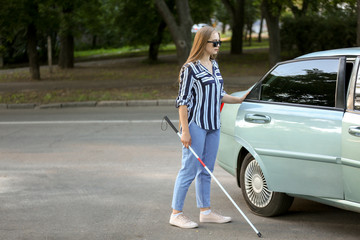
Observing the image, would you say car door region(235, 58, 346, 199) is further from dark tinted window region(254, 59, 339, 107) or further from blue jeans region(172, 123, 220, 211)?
blue jeans region(172, 123, 220, 211)

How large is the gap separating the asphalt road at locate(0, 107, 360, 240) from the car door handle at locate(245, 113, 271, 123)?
89 centimetres

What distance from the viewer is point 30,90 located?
17.7 metres

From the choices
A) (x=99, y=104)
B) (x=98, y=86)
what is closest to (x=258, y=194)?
(x=99, y=104)

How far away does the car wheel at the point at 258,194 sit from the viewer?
17.2 feet

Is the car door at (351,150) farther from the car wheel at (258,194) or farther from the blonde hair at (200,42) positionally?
the blonde hair at (200,42)

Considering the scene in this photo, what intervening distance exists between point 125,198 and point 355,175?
2.65 meters

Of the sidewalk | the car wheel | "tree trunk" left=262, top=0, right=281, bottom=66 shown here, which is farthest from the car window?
"tree trunk" left=262, top=0, right=281, bottom=66

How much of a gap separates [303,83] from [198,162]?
1135 millimetres

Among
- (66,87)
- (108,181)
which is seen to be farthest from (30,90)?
(108,181)

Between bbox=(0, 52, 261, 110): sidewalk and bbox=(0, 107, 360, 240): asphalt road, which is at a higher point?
bbox=(0, 107, 360, 240): asphalt road

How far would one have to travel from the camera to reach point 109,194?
6.41 m

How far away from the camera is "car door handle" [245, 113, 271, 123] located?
5.15 metres

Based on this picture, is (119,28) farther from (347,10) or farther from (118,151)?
(118,151)

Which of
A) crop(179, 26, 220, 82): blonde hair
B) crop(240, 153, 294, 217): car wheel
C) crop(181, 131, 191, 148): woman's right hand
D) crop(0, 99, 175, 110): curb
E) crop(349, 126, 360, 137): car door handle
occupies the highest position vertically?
crop(179, 26, 220, 82): blonde hair
